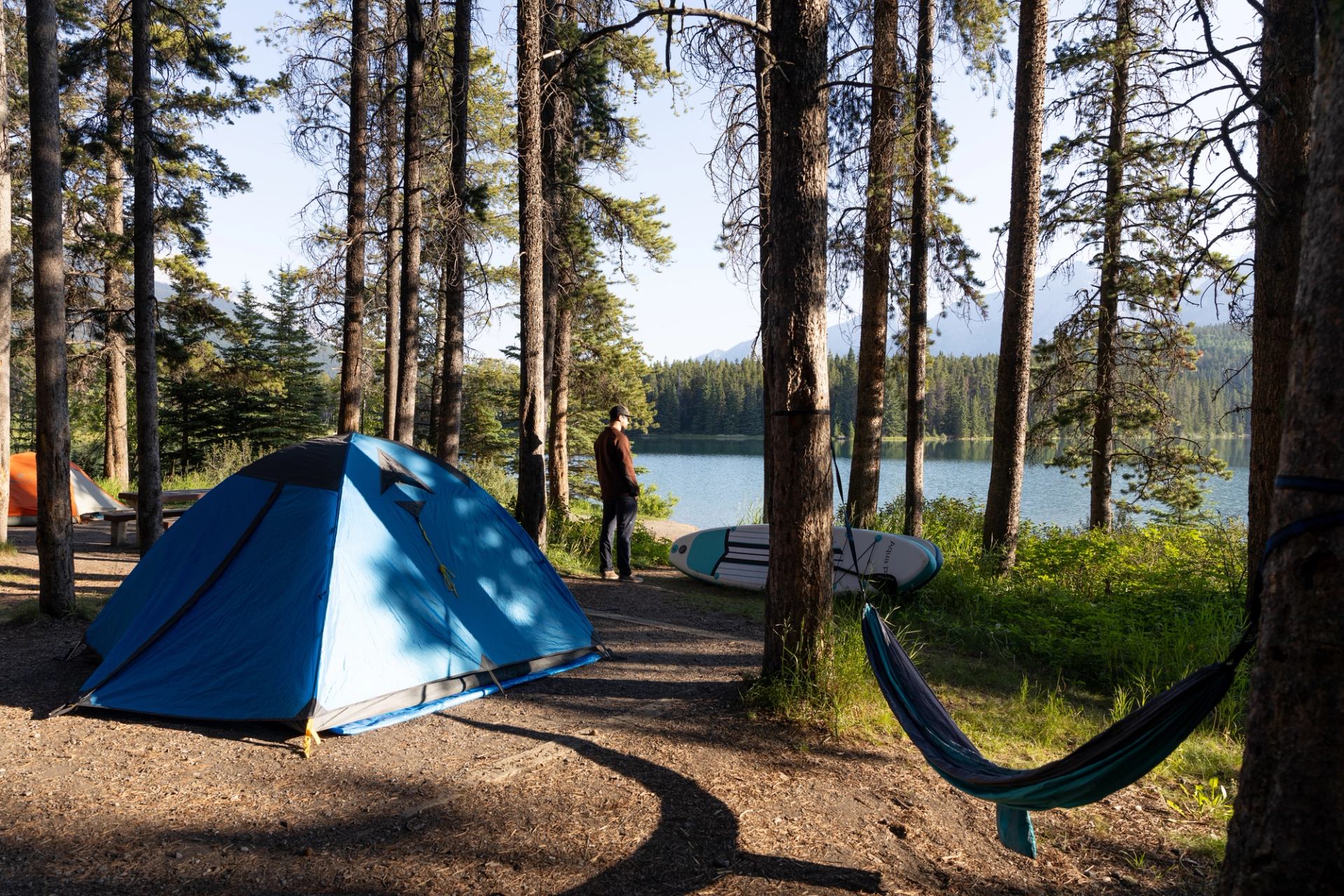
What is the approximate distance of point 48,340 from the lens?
612 centimetres

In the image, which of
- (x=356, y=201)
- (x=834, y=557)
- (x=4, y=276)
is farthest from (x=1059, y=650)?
(x=4, y=276)

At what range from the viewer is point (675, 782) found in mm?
3596

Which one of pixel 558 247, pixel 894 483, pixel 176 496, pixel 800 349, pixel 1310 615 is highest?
pixel 558 247

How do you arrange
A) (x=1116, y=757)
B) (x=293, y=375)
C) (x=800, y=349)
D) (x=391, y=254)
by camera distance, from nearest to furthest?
(x=1116, y=757) < (x=800, y=349) < (x=391, y=254) < (x=293, y=375)

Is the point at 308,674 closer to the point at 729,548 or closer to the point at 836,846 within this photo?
the point at 836,846

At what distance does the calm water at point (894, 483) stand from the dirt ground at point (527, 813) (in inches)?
315

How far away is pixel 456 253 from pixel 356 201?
261cm

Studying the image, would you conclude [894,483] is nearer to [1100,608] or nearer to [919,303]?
[919,303]

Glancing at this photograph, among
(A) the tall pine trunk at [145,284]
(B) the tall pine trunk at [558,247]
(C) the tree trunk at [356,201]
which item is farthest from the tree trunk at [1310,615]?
(C) the tree trunk at [356,201]

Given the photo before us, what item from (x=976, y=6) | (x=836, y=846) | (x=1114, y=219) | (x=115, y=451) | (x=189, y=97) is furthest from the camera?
(x=115, y=451)

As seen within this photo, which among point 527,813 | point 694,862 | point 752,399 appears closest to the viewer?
point 694,862

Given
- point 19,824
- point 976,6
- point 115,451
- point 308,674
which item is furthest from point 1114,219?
point 115,451

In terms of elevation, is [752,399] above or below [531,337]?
above

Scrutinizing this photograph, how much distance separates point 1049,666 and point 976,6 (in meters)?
8.49
